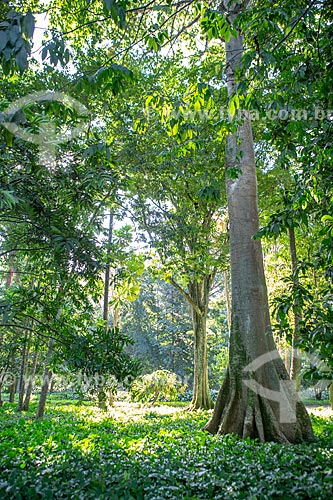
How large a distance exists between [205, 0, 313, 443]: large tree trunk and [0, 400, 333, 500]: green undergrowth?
1.16 feet

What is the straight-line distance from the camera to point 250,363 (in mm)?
5328

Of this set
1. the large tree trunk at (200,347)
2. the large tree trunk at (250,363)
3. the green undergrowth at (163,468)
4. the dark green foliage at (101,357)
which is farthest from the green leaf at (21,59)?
the large tree trunk at (200,347)

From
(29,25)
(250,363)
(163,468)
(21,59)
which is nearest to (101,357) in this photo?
(163,468)

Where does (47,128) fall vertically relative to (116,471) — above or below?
above

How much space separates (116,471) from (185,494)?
77 centimetres

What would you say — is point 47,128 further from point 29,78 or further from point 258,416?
point 29,78

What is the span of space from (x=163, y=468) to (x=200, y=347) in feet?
28.1

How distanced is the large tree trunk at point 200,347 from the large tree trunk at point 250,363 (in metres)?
6.15

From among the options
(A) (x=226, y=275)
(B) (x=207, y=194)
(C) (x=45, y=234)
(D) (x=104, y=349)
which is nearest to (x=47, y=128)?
(C) (x=45, y=234)

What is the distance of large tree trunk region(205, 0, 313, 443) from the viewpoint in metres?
5.05

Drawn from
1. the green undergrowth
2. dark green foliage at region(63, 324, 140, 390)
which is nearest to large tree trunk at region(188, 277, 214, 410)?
the green undergrowth

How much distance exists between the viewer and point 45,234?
414cm

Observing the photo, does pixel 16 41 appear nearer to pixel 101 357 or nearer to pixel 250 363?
pixel 101 357

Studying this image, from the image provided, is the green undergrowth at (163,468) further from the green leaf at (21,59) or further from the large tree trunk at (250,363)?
the green leaf at (21,59)
